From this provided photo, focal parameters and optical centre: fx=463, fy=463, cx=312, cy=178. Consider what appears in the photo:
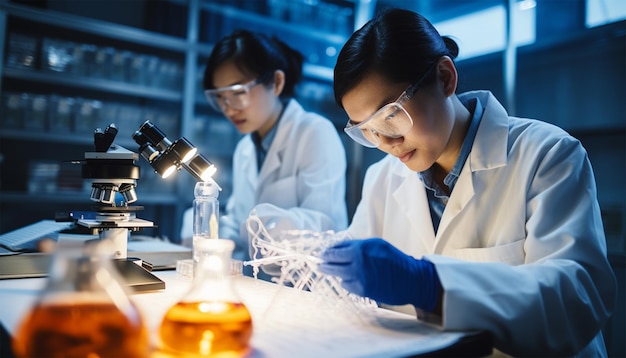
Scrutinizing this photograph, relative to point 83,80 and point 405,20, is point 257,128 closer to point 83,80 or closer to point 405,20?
point 405,20

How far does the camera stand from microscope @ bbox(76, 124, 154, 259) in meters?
1.27

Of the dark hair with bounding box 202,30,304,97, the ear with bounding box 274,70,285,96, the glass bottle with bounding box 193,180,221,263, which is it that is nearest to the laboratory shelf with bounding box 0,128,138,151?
the dark hair with bounding box 202,30,304,97

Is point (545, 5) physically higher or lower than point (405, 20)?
higher

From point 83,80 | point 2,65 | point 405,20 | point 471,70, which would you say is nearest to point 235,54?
point 405,20

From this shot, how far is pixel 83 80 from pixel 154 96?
0.51 meters

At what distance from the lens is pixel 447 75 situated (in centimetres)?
134

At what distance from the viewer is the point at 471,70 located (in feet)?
12.2

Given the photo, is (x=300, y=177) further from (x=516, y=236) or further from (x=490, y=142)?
(x=516, y=236)

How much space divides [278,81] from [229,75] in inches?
10.3

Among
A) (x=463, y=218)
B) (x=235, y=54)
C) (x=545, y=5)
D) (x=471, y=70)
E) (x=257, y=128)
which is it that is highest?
(x=545, y=5)

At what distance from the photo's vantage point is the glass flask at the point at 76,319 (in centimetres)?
58

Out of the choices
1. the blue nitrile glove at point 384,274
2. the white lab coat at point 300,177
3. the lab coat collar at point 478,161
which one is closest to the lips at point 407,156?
the lab coat collar at point 478,161

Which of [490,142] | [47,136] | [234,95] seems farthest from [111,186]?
[47,136]

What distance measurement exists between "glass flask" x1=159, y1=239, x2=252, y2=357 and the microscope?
2.06 ft
